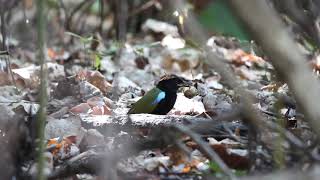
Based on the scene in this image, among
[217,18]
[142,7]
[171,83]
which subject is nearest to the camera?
[217,18]

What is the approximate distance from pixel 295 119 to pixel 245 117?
1074mm

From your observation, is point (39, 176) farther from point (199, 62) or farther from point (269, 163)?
point (199, 62)

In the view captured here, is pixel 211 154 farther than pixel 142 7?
No

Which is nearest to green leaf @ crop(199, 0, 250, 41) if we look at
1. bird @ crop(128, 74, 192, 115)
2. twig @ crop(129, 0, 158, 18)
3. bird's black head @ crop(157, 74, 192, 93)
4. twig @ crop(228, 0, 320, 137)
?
twig @ crop(228, 0, 320, 137)

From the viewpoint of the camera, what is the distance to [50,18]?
751 cm

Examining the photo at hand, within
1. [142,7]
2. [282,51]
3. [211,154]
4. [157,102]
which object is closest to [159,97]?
[157,102]

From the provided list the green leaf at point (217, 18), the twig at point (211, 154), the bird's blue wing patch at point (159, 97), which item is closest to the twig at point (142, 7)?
the bird's blue wing patch at point (159, 97)

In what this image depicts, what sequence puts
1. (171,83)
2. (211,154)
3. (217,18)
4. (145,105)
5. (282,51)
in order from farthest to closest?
1. (171,83)
2. (145,105)
3. (211,154)
4. (217,18)
5. (282,51)

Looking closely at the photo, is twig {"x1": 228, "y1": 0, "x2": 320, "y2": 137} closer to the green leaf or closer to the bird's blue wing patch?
the green leaf

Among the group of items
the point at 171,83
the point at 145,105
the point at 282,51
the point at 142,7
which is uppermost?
the point at 142,7

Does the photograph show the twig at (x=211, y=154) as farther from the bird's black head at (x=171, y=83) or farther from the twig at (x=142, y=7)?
the twig at (x=142, y=7)

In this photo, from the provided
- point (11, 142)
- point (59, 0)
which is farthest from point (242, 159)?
point (59, 0)

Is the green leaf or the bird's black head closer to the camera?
the green leaf

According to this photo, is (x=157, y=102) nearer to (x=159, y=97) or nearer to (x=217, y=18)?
(x=159, y=97)
